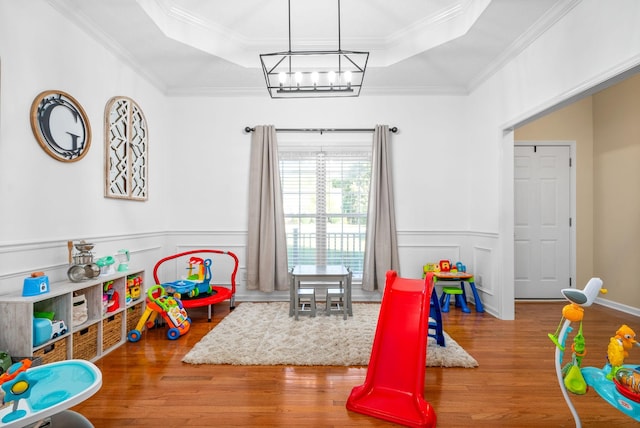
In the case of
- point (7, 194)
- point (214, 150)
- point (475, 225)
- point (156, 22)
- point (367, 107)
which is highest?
point (156, 22)

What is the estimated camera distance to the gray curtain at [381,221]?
468 cm

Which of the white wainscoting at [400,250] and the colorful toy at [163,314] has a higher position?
the white wainscoting at [400,250]

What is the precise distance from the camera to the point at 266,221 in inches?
185

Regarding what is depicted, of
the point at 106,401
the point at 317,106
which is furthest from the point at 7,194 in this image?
the point at 317,106

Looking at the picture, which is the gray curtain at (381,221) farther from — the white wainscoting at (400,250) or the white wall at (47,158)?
the white wall at (47,158)

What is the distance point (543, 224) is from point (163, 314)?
5024mm

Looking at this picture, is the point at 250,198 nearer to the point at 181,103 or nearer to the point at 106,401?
the point at 181,103

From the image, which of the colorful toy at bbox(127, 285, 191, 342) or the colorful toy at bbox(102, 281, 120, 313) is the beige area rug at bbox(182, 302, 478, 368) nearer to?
the colorful toy at bbox(127, 285, 191, 342)

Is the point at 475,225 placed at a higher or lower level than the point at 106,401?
higher

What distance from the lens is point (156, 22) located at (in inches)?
129

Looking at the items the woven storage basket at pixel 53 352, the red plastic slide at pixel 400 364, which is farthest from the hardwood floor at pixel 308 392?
the woven storage basket at pixel 53 352

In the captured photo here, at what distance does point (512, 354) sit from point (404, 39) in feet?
11.4

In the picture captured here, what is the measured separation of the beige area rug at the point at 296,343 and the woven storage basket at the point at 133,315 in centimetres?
80

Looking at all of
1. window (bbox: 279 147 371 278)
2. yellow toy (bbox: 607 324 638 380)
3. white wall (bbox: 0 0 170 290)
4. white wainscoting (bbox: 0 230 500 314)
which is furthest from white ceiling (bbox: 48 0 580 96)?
yellow toy (bbox: 607 324 638 380)
